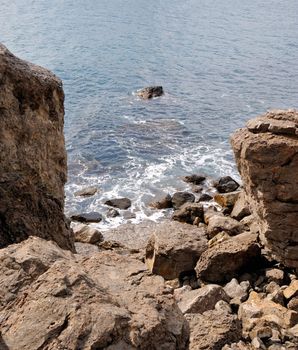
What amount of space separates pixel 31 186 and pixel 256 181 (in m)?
7.32

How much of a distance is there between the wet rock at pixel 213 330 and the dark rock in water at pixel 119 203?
58.3 ft

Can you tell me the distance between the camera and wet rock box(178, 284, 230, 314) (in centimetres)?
989

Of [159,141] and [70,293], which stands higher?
[70,293]

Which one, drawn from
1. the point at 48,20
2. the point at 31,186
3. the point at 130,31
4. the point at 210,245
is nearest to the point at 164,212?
the point at 210,245

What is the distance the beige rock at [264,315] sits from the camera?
10.3m

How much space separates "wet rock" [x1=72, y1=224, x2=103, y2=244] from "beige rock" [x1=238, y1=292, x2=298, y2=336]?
10.4 meters

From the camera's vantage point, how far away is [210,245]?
16.7 m

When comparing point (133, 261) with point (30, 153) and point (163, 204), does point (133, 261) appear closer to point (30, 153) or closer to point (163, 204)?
point (30, 153)

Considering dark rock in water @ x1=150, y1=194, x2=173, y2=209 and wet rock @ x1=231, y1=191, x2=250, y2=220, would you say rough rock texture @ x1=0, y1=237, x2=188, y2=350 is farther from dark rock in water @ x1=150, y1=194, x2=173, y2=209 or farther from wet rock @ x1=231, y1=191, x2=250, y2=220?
dark rock in water @ x1=150, y1=194, x2=173, y2=209

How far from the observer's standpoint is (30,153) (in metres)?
9.35

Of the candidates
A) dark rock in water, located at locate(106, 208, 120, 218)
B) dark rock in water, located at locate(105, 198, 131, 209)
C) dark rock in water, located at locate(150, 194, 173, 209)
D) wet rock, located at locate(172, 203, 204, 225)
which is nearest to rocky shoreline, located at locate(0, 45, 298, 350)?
wet rock, located at locate(172, 203, 204, 225)

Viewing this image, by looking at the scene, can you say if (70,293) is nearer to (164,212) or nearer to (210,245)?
(210,245)

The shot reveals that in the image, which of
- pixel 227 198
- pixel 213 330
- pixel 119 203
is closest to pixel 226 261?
pixel 213 330

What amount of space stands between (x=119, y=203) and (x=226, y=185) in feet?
19.9
